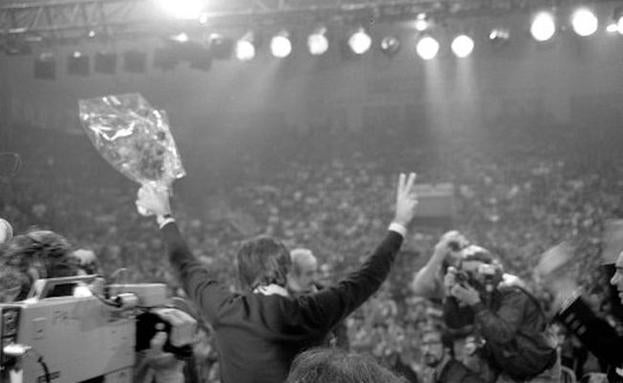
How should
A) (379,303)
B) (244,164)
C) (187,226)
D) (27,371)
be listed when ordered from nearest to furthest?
(27,371)
(379,303)
(187,226)
(244,164)

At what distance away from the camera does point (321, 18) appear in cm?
596

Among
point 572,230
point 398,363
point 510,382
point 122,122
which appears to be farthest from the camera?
→ point 572,230

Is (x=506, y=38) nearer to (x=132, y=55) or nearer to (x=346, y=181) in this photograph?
(x=132, y=55)

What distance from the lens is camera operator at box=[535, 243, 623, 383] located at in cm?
212

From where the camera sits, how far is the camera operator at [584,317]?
212 cm

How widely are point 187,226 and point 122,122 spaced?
36.6 feet

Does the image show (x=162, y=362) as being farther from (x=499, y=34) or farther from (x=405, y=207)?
(x=499, y=34)

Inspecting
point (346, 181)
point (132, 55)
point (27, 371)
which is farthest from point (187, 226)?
point (27, 371)

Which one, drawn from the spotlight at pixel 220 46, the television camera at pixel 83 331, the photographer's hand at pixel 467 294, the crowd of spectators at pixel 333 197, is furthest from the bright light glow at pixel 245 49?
the television camera at pixel 83 331

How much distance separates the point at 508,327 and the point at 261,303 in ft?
3.11

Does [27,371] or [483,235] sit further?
[483,235]

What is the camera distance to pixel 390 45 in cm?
639

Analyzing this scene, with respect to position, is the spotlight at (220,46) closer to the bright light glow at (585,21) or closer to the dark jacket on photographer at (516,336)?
the bright light glow at (585,21)

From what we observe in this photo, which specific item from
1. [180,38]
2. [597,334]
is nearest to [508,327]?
[597,334]
